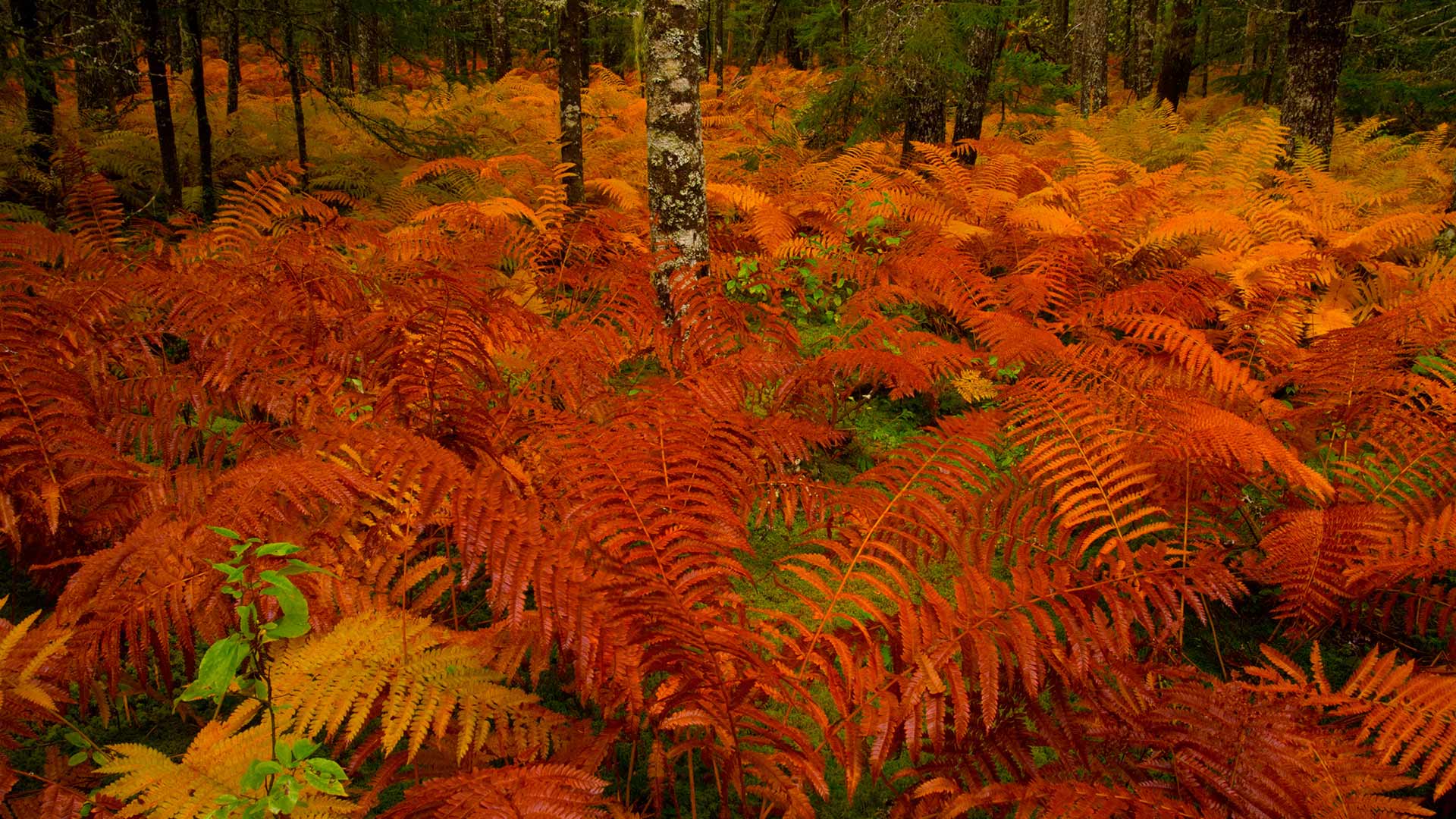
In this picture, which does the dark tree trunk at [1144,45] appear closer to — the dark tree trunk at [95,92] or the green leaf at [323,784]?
the dark tree trunk at [95,92]

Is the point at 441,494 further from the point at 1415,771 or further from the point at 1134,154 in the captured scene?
the point at 1134,154

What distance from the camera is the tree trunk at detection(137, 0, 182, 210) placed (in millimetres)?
5090

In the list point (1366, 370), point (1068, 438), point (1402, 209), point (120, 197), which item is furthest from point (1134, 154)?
point (120, 197)

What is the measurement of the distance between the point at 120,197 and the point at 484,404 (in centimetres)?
660

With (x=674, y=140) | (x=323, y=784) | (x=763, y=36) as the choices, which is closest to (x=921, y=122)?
(x=674, y=140)

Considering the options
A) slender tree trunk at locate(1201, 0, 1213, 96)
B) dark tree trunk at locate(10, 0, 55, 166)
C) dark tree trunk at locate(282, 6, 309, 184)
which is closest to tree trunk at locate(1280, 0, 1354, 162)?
dark tree trunk at locate(282, 6, 309, 184)

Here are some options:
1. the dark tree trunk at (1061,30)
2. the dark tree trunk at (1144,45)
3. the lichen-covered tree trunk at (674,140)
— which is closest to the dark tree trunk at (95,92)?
the lichen-covered tree trunk at (674,140)

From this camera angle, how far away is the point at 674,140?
13.0 ft

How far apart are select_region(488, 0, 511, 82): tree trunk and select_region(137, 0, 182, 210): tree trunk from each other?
265 inches

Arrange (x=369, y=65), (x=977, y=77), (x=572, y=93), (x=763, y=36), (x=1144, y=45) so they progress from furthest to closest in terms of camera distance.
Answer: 1. (x=763, y=36)
2. (x=1144, y=45)
3. (x=369, y=65)
4. (x=977, y=77)
5. (x=572, y=93)

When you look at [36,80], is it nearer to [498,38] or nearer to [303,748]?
[303,748]

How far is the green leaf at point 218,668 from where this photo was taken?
45.3 inches

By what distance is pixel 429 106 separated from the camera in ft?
33.6

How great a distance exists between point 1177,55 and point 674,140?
11.3 meters
